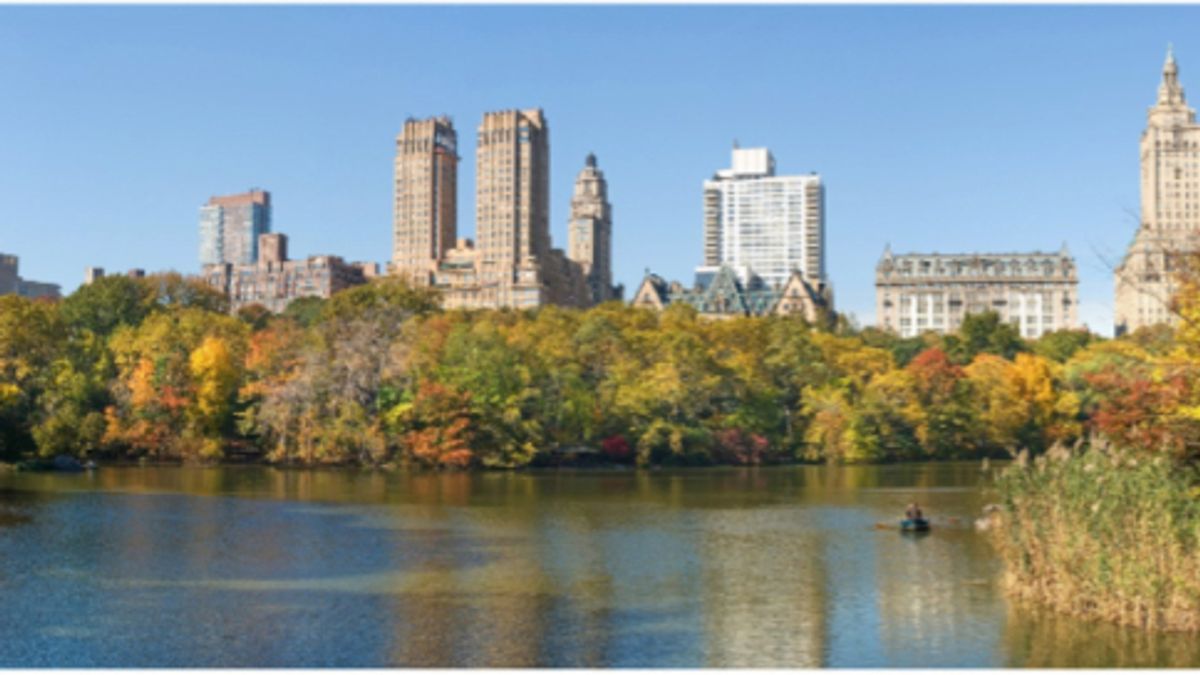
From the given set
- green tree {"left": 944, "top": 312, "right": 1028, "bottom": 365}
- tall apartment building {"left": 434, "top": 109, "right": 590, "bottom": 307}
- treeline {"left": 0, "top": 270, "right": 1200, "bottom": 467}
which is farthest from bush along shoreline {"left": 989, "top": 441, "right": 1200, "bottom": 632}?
tall apartment building {"left": 434, "top": 109, "right": 590, "bottom": 307}

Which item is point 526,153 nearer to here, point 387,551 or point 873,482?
point 873,482

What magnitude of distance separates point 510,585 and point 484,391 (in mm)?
47150

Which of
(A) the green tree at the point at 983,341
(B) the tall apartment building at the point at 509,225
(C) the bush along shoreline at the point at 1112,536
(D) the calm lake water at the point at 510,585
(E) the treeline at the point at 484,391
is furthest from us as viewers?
(B) the tall apartment building at the point at 509,225

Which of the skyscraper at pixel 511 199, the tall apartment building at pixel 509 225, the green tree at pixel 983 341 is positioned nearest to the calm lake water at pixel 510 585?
the green tree at pixel 983 341

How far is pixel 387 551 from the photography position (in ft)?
123

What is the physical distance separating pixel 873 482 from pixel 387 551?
118ft

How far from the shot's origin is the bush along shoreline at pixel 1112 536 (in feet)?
80.2

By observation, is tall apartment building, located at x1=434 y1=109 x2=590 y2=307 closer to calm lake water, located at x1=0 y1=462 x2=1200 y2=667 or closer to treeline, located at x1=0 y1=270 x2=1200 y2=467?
treeline, located at x1=0 y1=270 x2=1200 y2=467

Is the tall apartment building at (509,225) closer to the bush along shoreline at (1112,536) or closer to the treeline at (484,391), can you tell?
the treeline at (484,391)

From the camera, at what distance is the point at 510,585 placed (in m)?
31.8

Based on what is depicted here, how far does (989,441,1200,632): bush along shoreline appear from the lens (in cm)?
2444

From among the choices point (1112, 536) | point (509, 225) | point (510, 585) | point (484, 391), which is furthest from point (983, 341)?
point (509, 225)

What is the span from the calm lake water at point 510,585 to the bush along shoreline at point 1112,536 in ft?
1.92

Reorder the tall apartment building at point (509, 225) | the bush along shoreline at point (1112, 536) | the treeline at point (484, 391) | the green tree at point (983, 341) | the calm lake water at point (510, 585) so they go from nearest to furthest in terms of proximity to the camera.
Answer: the bush along shoreline at point (1112, 536), the calm lake water at point (510, 585), the treeline at point (484, 391), the green tree at point (983, 341), the tall apartment building at point (509, 225)
